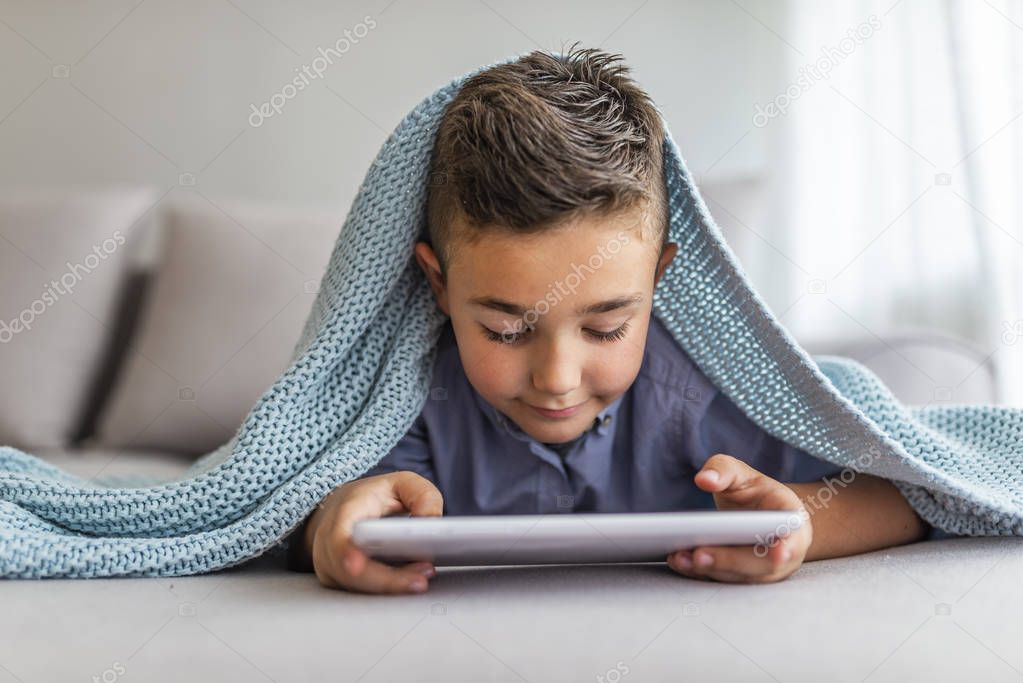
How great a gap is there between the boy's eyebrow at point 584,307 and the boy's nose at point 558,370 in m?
0.04

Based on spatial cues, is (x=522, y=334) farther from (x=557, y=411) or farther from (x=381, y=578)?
(x=381, y=578)

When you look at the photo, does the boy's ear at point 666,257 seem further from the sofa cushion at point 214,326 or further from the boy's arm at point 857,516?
the sofa cushion at point 214,326

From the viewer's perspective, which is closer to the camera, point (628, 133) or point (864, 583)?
point (864, 583)

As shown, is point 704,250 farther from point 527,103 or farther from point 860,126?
point 860,126

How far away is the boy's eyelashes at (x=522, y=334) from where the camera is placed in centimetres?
91

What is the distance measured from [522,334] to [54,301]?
102 centimetres

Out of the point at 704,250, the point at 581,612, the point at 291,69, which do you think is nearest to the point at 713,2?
the point at 291,69

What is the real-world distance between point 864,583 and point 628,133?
472mm

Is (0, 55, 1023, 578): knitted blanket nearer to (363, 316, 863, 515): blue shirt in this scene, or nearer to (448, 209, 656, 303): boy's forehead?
(363, 316, 863, 515): blue shirt

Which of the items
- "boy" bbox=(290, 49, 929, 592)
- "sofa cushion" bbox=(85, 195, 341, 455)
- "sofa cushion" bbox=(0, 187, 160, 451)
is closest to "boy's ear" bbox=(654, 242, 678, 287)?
"boy" bbox=(290, 49, 929, 592)

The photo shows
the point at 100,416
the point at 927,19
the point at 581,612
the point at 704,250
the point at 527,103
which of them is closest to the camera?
the point at 581,612

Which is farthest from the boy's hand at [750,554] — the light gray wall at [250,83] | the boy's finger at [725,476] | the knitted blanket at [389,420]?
the light gray wall at [250,83]

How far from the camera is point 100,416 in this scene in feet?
5.21

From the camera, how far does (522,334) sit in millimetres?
916
